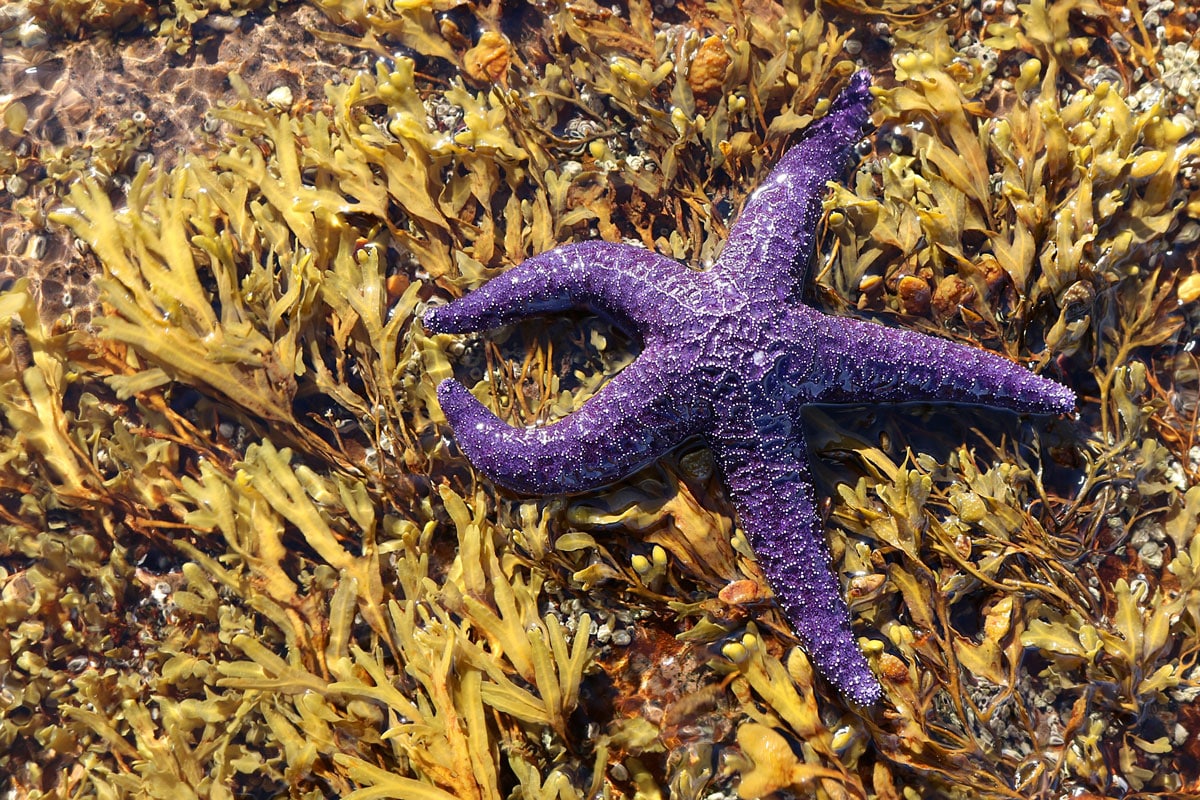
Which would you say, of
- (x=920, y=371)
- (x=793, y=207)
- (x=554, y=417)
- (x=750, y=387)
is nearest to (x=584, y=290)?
(x=554, y=417)

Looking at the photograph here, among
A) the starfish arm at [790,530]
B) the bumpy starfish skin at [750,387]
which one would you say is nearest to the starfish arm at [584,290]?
the bumpy starfish skin at [750,387]

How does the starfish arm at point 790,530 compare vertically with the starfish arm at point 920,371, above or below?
below

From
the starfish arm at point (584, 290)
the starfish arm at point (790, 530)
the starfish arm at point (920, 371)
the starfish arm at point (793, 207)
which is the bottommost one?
the starfish arm at point (790, 530)

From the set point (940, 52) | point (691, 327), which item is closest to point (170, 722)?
point (691, 327)

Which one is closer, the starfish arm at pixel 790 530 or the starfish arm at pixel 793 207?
the starfish arm at pixel 790 530

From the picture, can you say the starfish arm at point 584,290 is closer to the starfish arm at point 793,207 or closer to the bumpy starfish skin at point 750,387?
the bumpy starfish skin at point 750,387

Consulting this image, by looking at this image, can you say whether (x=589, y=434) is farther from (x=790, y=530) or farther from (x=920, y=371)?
(x=920, y=371)

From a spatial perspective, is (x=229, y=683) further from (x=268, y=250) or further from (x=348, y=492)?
(x=268, y=250)
